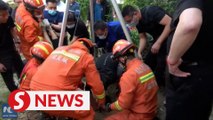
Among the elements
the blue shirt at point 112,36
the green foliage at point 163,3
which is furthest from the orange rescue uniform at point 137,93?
the green foliage at point 163,3

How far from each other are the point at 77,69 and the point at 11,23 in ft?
5.84

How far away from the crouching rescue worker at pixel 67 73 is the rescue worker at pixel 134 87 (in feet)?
1.08

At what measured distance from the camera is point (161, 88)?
5.36 metres

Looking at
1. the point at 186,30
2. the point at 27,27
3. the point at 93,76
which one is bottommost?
the point at 93,76

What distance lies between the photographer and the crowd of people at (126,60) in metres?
2.52

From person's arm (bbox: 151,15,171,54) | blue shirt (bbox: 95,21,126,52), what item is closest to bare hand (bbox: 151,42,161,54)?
person's arm (bbox: 151,15,171,54)

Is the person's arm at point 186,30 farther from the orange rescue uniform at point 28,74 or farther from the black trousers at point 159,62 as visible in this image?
the black trousers at point 159,62

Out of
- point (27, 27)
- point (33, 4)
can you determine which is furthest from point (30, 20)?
point (33, 4)

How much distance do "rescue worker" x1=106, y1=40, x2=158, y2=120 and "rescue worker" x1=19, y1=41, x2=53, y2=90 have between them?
3.13ft

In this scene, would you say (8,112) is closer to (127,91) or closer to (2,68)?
(2,68)

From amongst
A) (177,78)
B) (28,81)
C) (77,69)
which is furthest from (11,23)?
(177,78)

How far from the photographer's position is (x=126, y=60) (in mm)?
3975

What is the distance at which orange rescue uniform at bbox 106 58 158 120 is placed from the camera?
3.79 metres

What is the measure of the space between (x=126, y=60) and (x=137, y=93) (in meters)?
0.42
